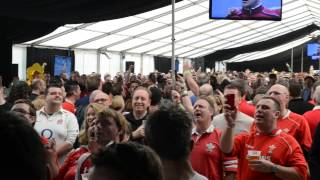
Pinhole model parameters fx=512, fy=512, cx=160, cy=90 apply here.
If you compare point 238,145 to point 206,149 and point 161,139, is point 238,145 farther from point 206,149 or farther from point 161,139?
point 161,139

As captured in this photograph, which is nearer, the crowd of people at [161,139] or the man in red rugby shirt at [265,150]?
the crowd of people at [161,139]

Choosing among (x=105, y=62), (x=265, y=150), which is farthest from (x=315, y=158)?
(x=105, y=62)

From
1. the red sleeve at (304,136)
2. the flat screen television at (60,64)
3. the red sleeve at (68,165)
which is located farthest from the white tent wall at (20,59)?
the red sleeve at (68,165)

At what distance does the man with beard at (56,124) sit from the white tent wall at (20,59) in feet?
41.6

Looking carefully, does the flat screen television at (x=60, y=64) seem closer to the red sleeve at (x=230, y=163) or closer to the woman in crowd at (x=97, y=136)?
the red sleeve at (x=230, y=163)

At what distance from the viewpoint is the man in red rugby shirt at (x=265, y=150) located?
3.91m

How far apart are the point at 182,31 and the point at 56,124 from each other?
17.8 metres

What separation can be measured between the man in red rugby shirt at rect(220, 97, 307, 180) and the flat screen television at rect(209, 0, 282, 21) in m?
6.04

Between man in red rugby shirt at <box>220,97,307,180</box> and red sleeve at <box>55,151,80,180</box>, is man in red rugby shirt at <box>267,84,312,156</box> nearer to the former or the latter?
man in red rugby shirt at <box>220,97,307,180</box>

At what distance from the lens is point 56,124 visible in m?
5.30

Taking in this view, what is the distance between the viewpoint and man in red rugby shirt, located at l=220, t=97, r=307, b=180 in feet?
12.8

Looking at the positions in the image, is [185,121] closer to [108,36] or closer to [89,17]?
[89,17]

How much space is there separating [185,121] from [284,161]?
173 cm

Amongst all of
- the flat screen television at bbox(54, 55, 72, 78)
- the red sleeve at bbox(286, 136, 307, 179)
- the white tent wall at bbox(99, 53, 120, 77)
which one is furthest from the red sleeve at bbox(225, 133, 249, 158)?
the white tent wall at bbox(99, 53, 120, 77)
